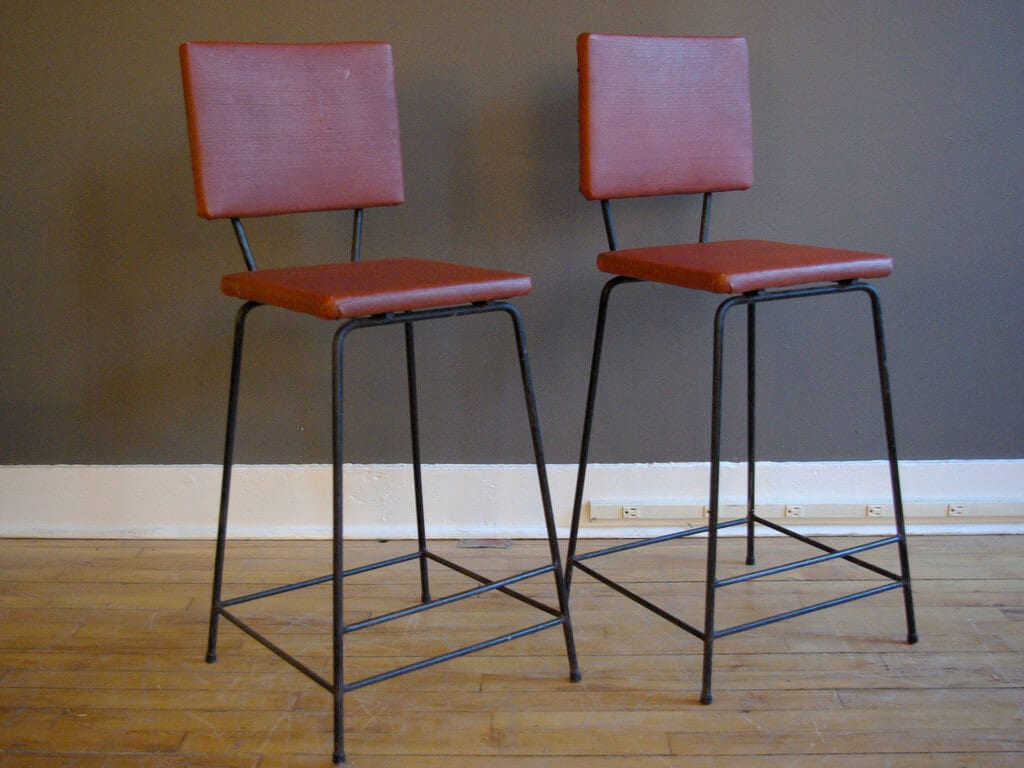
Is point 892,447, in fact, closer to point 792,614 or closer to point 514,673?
point 792,614

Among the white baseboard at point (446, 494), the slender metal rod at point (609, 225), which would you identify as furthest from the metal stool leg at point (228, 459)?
the slender metal rod at point (609, 225)

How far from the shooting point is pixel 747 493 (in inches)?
97.9

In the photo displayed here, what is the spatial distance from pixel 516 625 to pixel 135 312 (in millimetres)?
1064

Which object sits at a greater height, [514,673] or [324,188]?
[324,188]

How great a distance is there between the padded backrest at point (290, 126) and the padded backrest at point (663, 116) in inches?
14.1

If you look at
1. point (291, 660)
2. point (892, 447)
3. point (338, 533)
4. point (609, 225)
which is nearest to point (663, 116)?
point (609, 225)

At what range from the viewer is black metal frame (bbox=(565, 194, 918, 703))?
1792mm

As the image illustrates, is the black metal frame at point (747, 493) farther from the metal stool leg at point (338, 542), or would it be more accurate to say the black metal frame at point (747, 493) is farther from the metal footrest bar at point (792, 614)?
the metal stool leg at point (338, 542)

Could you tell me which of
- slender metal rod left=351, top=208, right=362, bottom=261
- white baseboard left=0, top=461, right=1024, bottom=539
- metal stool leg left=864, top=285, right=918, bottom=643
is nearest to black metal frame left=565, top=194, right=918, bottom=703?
metal stool leg left=864, top=285, right=918, bottom=643

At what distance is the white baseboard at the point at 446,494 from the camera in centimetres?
251

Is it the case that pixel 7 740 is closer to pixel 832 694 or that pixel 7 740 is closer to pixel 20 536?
pixel 20 536

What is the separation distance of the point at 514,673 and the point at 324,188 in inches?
35.6

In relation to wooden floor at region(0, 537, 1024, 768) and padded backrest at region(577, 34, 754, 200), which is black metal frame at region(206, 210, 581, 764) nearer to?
wooden floor at region(0, 537, 1024, 768)

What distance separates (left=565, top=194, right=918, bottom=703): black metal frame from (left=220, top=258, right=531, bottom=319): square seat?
316mm
